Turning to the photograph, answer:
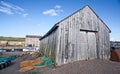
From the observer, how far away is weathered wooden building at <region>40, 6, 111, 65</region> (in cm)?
1202

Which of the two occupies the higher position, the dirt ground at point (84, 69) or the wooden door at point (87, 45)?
the wooden door at point (87, 45)

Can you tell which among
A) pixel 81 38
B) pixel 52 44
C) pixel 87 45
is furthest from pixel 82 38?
pixel 52 44

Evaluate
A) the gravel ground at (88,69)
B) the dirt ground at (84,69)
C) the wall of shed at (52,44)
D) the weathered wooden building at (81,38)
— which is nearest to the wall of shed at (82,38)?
the weathered wooden building at (81,38)

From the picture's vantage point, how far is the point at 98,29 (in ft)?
46.0

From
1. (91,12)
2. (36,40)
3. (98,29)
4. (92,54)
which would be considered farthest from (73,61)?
(36,40)

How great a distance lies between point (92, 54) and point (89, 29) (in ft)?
10.3

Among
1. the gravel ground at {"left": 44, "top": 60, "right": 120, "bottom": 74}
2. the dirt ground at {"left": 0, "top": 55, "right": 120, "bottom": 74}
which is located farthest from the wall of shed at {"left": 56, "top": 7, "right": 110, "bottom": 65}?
the gravel ground at {"left": 44, "top": 60, "right": 120, "bottom": 74}

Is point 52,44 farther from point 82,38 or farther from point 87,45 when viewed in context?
point 87,45

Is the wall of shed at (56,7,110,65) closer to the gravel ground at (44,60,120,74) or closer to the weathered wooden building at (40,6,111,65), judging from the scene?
the weathered wooden building at (40,6,111,65)

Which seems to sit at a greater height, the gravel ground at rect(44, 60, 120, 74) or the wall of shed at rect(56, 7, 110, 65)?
the wall of shed at rect(56, 7, 110, 65)

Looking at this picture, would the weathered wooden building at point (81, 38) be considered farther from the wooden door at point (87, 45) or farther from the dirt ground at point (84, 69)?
the dirt ground at point (84, 69)

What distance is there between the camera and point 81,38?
13016 millimetres

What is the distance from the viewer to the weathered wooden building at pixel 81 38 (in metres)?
12.0

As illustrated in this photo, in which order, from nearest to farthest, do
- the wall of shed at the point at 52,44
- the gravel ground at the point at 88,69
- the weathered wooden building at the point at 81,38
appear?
the gravel ground at the point at 88,69 → the weathered wooden building at the point at 81,38 → the wall of shed at the point at 52,44
